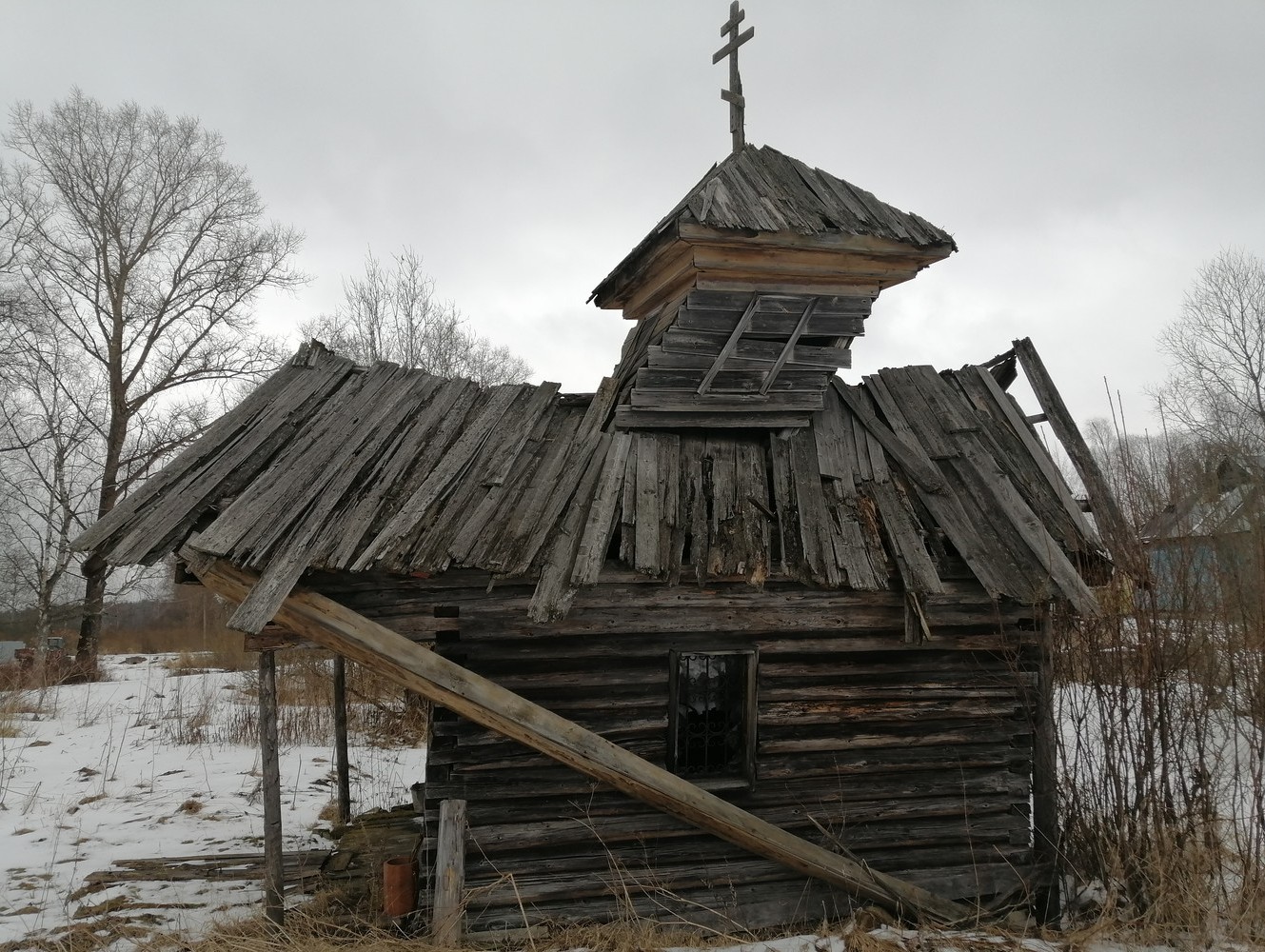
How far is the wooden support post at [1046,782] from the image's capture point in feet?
19.7

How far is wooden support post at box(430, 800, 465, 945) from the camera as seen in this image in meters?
4.93

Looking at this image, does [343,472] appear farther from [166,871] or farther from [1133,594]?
[1133,594]

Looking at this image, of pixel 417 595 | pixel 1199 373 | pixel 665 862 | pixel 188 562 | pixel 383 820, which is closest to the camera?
pixel 188 562

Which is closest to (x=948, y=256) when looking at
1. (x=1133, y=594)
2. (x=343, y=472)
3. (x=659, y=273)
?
(x=659, y=273)

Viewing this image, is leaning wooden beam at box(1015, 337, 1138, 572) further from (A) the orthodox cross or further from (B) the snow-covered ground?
(B) the snow-covered ground

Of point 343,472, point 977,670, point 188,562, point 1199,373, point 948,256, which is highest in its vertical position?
point 1199,373

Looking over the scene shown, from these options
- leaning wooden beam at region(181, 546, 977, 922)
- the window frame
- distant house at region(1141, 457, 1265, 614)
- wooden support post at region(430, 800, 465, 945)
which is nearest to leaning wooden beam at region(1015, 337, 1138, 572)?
distant house at region(1141, 457, 1265, 614)

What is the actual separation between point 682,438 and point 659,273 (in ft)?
5.07

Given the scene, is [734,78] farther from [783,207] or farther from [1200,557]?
[1200,557]

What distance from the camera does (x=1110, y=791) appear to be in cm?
621

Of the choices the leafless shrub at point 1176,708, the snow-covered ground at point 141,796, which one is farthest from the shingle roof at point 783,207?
the snow-covered ground at point 141,796

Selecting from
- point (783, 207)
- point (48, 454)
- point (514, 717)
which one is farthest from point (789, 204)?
point (48, 454)

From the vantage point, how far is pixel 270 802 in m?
5.38

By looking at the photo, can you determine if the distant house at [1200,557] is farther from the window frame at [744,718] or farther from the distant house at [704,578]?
the window frame at [744,718]
